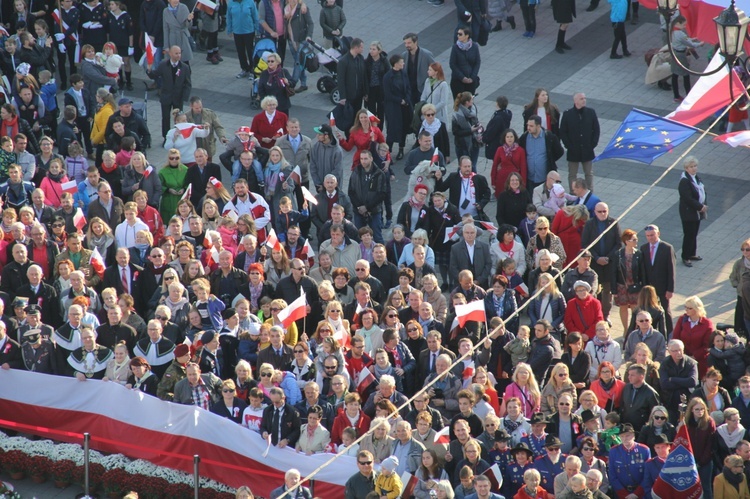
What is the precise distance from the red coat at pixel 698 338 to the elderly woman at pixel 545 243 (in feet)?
7.20

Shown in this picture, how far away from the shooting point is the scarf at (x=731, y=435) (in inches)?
610

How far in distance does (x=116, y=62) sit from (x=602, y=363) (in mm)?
11248

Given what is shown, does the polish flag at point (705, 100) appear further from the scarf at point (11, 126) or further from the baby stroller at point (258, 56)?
the scarf at point (11, 126)

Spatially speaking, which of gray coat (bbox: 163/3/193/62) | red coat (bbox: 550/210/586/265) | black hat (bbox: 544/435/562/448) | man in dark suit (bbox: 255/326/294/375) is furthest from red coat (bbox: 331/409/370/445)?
gray coat (bbox: 163/3/193/62)

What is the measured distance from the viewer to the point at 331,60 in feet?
83.7

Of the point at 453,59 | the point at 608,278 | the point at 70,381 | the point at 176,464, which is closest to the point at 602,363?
the point at 608,278

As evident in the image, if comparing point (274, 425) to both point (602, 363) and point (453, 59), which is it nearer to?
point (602, 363)

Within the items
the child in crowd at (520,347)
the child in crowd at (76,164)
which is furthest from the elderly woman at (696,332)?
the child in crowd at (76,164)

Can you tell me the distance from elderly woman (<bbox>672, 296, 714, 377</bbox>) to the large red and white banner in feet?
13.8

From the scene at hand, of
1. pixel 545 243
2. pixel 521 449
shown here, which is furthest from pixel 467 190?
pixel 521 449

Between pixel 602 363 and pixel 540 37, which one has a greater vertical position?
pixel 602 363

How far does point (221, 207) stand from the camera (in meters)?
20.5

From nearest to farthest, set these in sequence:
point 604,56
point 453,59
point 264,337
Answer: point 264,337 < point 453,59 < point 604,56

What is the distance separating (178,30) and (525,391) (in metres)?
11.7
